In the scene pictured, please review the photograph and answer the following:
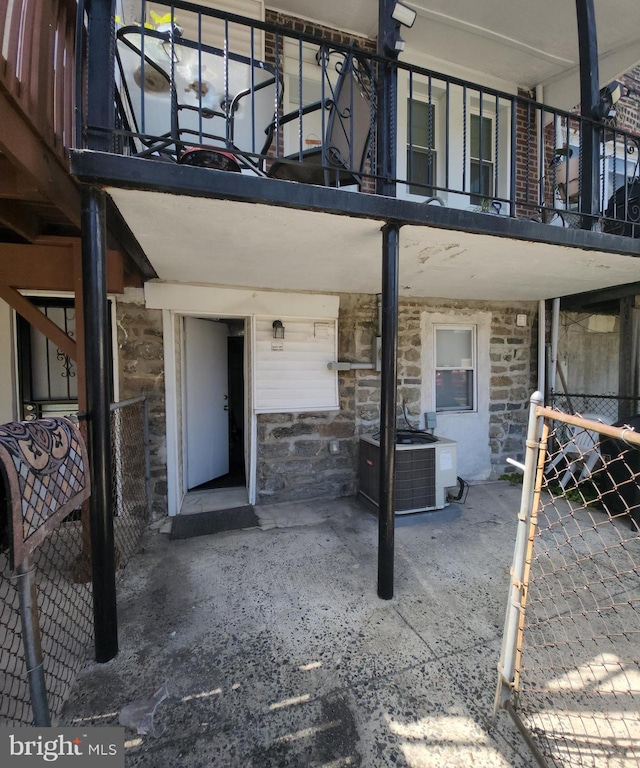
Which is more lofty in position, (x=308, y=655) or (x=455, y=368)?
(x=455, y=368)

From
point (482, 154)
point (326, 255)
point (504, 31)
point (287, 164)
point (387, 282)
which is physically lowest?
point (387, 282)

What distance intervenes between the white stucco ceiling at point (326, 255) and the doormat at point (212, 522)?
8.03 ft

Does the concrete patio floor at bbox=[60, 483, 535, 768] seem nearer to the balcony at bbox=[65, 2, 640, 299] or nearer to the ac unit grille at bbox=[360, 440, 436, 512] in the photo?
the ac unit grille at bbox=[360, 440, 436, 512]

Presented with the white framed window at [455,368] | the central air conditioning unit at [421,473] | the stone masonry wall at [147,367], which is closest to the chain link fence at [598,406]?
the white framed window at [455,368]

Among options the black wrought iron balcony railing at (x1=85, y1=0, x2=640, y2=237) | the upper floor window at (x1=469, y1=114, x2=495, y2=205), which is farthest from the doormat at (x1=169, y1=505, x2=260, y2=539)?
the upper floor window at (x1=469, y1=114, x2=495, y2=205)

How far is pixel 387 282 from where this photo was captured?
7.79 feet

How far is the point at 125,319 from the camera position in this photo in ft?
11.6

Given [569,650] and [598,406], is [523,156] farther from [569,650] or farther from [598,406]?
[569,650]

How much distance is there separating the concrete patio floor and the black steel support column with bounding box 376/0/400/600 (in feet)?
1.52

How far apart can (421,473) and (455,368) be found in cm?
177

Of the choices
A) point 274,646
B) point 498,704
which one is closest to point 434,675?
point 498,704

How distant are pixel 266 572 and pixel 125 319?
2.69 meters

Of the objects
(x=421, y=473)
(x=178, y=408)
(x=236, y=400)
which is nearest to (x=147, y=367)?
(x=178, y=408)
